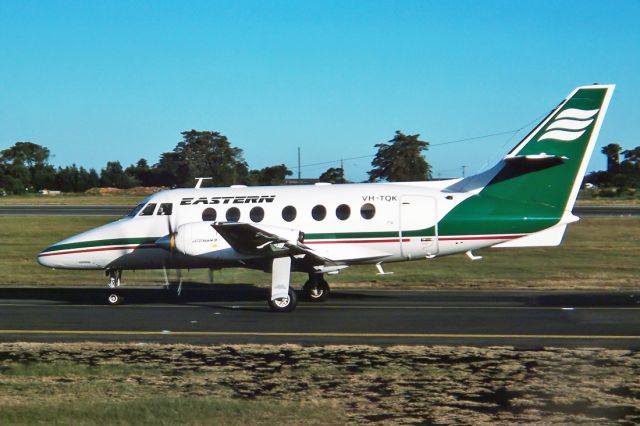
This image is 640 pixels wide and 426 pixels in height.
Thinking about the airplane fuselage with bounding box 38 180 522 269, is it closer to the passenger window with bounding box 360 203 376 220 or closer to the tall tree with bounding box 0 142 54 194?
the passenger window with bounding box 360 203 376 220

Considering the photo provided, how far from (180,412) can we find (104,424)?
861 millimetres

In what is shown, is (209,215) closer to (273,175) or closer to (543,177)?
(543,177)

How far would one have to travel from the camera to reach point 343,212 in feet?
65.0

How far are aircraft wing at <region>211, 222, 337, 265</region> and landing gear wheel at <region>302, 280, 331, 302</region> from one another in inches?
58.0

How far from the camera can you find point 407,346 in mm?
13945

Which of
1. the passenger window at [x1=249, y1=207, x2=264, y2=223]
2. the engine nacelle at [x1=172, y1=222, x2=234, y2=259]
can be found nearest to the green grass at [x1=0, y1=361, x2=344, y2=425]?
the engine nacelle at [x1=172, y1=222, x2=234, y2=259]

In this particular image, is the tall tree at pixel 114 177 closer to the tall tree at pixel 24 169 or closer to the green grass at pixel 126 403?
the tall tree at pixel 24 169

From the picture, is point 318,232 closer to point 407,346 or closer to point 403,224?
point 403,224

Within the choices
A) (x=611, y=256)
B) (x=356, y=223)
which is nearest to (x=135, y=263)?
(x=356, y=223)

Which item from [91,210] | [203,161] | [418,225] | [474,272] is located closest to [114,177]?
[91,210]

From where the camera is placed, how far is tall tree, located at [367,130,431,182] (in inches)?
1281

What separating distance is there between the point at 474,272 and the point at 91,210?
36672mm

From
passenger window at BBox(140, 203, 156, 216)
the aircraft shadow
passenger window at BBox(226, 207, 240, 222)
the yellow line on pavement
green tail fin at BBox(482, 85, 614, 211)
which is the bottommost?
the yellow line on pavement

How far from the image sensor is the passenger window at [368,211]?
64.6ft
